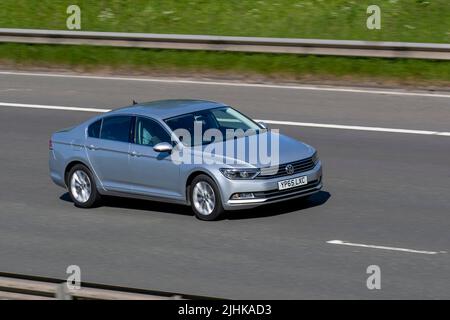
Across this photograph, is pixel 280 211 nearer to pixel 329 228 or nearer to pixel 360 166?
pixel 329 228

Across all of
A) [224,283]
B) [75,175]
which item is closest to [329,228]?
[224,283]

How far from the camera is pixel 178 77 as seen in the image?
2430 cm

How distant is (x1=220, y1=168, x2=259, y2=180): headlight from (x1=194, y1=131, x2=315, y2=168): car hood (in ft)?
0.27

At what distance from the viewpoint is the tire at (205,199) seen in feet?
45.6

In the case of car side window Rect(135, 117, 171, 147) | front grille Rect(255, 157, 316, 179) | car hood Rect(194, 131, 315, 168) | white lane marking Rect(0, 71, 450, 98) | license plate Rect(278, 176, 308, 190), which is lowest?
white lane marking Rect(0, 71, 450, 98)

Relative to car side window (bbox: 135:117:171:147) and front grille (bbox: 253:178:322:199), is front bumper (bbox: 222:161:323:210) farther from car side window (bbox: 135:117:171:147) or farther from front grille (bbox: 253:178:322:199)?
car side window (bbox: 135:117:171:147)

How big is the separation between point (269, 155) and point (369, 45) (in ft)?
29.4

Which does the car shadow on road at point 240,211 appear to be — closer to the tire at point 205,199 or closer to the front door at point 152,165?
the tire at point 205,199

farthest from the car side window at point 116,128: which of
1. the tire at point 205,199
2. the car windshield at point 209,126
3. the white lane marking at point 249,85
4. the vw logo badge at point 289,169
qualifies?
the white lane marking at point 249,85

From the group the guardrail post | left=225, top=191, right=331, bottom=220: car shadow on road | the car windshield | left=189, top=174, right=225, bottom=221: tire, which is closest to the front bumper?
left=189, top=174, right=225, bottom=221: tire

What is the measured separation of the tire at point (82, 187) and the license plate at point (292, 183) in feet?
9.58

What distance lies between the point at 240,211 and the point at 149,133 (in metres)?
1.68

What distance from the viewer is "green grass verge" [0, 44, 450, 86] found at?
22.2m

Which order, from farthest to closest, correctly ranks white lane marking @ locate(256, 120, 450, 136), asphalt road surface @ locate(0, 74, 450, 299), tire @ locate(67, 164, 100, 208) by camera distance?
white lane marking @ locate(256, 120, 450, 136) → tire @ locate(67, 164, 100, 208) → asphalt road surface @ locate(0, 74, 450, 299)
